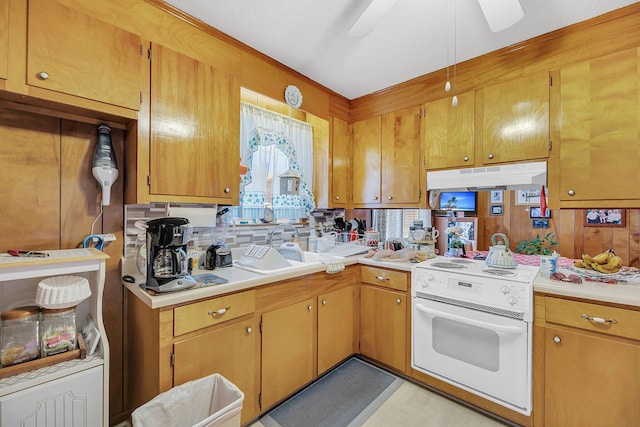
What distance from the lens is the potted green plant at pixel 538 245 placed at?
2162 mm

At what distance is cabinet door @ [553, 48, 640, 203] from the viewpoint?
63.2 inches

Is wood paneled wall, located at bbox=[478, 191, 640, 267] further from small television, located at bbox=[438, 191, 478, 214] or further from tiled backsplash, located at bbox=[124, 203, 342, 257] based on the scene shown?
tiled backsplash, located at bbox=[124, 203, 342, 257]

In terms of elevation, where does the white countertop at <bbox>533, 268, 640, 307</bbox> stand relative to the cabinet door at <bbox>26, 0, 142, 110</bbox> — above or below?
below

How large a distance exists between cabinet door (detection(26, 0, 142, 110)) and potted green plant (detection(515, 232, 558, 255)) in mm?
2799

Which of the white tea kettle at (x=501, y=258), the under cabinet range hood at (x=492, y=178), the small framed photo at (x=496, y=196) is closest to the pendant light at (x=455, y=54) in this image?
the under cabinet range hood at (x=492, y=178)

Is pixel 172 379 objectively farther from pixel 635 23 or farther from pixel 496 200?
pixel 635 23

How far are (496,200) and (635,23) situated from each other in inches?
49.1

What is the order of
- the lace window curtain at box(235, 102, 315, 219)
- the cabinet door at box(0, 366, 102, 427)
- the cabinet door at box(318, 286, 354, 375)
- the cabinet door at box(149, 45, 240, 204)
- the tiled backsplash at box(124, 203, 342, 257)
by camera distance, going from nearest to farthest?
the cabinet door at box(0, 366, 102, 427), the cabinet door at box(149, 45, 240, 204), the tiled backsplash at box(124, 203, 342, 257), the cabinet door at box(318, 286, 354, 375), the lace window curtain at box(235, 102, 315, 219)

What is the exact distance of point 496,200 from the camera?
7.60 feet

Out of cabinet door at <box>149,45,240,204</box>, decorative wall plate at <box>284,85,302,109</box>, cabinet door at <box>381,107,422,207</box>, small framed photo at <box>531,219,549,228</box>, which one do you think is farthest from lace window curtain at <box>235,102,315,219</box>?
small framed photo at <box>531,219,549,228</box>

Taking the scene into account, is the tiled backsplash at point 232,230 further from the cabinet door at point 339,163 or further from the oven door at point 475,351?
the oven door at point 475,351

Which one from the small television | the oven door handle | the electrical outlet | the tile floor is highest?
the small television

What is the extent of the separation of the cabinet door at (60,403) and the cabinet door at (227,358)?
326 mm

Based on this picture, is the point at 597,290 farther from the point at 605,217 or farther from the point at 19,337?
the point at 19,337
